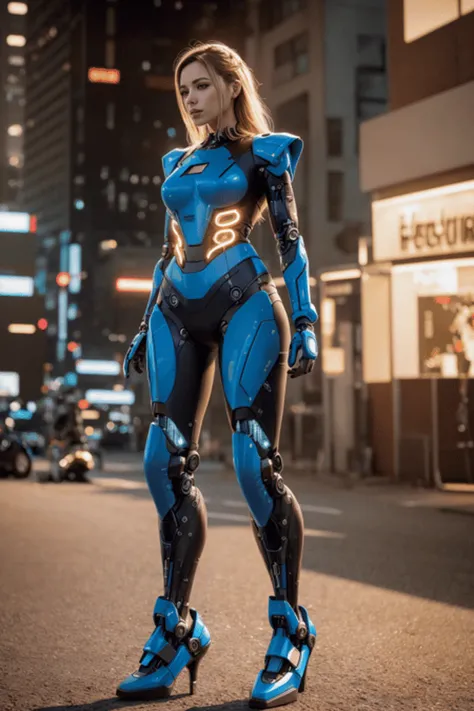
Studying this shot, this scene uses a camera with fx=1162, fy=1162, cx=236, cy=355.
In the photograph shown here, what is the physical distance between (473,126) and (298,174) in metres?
32.3

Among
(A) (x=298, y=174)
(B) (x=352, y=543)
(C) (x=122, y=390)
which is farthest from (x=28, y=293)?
(B) (x=352, y=543)

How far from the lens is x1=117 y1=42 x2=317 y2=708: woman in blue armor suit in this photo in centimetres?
386

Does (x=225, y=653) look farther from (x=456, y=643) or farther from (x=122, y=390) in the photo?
(x=122, y=390)

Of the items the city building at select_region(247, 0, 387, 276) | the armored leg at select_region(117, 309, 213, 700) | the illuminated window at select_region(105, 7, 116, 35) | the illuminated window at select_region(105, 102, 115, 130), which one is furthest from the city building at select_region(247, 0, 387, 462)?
the illuminated window at select_region(105, 7, 116, 35)

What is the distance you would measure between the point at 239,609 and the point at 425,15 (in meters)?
14.6

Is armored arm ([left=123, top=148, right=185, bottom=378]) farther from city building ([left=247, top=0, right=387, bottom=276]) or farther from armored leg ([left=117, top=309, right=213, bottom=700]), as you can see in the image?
city building ([left=247, top=0, right=387, bottom=276])

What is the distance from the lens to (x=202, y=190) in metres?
4.05

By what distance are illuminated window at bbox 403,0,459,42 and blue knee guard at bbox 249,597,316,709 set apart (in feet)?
49.8

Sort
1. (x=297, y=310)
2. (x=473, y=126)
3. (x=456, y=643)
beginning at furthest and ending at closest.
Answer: (x=473, y=126), (x=456, y=643), (x=297, y=310)

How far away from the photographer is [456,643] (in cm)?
489

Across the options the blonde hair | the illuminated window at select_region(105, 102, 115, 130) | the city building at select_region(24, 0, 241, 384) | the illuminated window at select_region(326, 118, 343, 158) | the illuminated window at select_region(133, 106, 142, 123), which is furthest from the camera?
the illuminated window at select_region(105, 102, 115, 130)

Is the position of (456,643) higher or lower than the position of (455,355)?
lower

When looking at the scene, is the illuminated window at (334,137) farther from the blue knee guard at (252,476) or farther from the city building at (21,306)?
the city building at (21,306)

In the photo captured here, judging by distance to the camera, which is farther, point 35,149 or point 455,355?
point 35,149
